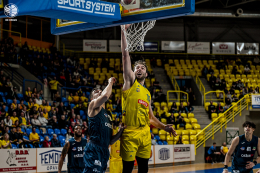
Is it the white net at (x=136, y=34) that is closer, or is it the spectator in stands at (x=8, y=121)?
the white net at (x=136, y=34)

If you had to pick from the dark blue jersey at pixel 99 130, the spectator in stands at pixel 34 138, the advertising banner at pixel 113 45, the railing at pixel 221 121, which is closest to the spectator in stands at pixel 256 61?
the railing at pixel 221 121

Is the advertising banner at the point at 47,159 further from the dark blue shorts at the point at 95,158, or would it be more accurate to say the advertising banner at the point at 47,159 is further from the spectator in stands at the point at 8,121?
the dark blue shorts at the point at 95,158

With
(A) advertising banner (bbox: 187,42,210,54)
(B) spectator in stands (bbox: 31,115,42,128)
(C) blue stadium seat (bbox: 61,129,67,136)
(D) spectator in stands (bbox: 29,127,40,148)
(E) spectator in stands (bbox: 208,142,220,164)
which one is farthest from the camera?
(A) advertising banner (bbox: 187,42,210,54)

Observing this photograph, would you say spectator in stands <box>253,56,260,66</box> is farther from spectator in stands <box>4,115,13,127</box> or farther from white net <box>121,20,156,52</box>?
white net <box>121,20,156,52</box>

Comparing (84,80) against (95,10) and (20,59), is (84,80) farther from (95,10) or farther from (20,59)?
(95,10)

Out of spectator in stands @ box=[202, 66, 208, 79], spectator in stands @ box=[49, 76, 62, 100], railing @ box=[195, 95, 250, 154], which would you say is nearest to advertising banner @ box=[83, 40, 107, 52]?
spectator in stands @ box=[202, 66, 208, 79]

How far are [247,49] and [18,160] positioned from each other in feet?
72.9

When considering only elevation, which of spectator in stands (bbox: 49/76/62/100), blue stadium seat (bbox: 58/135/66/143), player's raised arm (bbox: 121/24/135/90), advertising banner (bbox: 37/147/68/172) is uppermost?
player's raised arm (bbox: 121/24/135/90)

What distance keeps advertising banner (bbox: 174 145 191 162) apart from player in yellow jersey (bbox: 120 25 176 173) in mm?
12011

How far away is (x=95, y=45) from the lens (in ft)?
85.1

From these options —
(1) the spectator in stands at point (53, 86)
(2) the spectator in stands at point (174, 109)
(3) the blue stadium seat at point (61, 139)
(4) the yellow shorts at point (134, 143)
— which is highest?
(1) the spectator in stands at point (53, 86)

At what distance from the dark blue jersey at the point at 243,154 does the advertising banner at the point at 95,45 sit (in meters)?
20.3

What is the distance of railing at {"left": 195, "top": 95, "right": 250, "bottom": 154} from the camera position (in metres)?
18.5

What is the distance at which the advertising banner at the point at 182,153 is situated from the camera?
16500 millimetres
